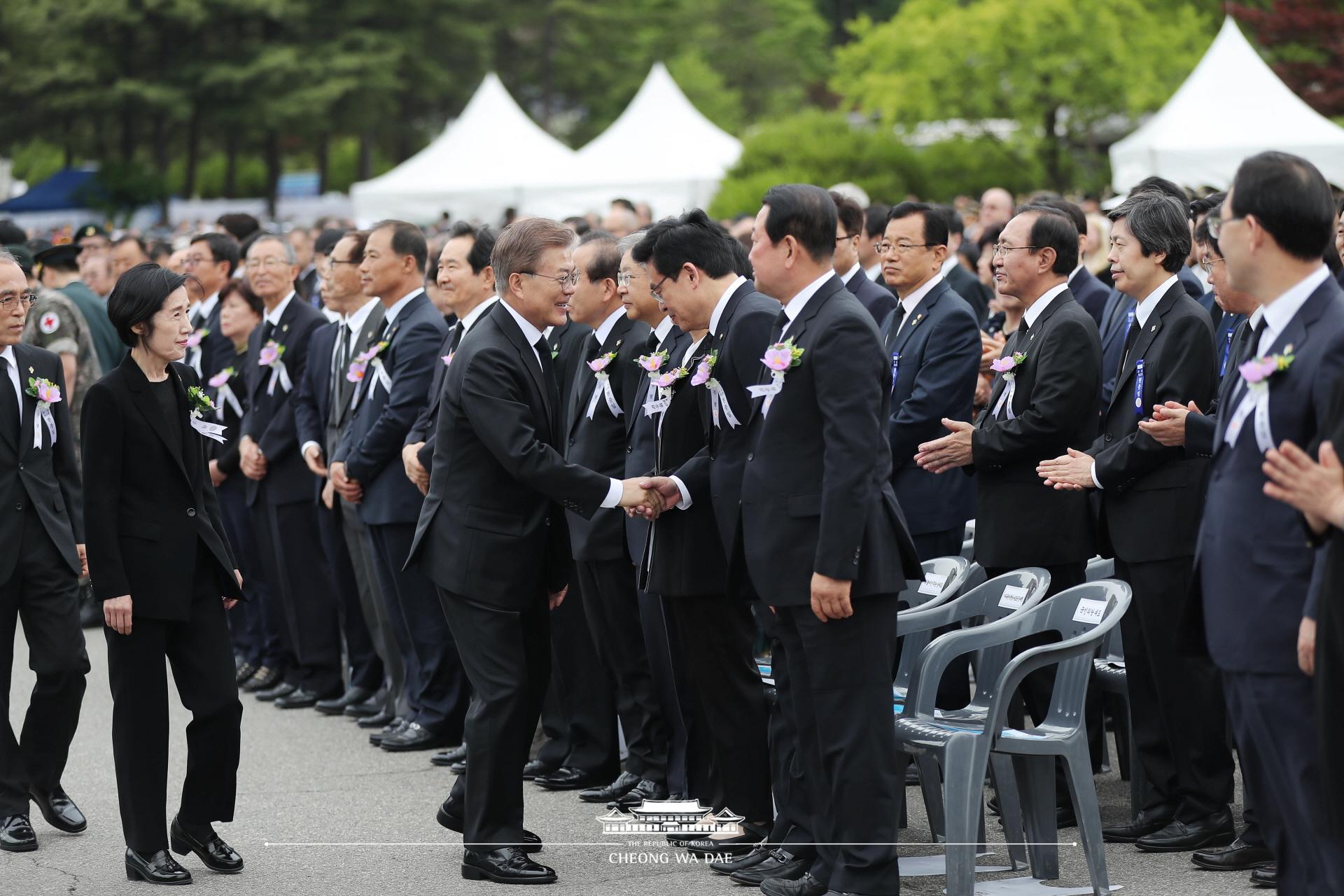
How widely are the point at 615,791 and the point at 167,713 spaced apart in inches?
80.8

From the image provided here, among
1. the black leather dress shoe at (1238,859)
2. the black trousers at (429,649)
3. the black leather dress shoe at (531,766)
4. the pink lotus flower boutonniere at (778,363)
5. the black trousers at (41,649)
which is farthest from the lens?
the black trousers at (429,649)

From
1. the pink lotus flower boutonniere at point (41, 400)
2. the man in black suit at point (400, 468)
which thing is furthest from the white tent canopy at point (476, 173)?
the pink lotus flower boutonniere at point (41, 400)

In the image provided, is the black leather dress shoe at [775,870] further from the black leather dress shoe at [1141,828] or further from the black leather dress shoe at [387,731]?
the black leather dress shoe at [387,731]

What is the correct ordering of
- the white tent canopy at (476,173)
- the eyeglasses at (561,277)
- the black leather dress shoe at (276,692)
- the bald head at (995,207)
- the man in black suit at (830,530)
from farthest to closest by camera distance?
the white tent canopy at (476,173), the bald head at (995,207), the black leather dress shoe at (276,692), the eyeglasses at (561,277), the man in black suit at (830,530)

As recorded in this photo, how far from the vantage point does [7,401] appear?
6.59 m

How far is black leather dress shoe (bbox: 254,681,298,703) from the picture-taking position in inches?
374

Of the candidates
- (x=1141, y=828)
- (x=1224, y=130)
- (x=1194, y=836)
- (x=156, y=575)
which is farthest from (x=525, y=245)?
(x=1224, y=130)

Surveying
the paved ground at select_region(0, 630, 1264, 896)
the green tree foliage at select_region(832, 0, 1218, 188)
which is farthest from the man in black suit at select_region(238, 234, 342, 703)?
the green tree foliage at select_region(832, 0, 1218, 188)

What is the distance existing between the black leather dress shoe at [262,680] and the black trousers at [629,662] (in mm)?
3322

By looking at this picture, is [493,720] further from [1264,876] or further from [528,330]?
[1264,876]

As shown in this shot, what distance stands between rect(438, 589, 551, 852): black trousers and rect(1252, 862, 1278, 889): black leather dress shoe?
2.58m

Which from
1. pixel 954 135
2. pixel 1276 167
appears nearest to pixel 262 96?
pixel 954 135

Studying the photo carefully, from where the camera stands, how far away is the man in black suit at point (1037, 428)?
21.3 ft

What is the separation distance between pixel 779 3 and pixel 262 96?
26.9 m
